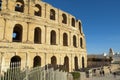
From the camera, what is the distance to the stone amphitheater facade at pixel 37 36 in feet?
62.7

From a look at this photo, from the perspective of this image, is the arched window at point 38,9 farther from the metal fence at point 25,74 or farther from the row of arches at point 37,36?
the metal fence at point 25,74

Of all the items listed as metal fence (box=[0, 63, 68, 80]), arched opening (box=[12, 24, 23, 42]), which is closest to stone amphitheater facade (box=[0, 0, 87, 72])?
arched opening (box=[12, 24, 23, 42])

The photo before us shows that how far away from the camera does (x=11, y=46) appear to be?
62.4 ft

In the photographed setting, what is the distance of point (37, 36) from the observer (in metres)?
23.4

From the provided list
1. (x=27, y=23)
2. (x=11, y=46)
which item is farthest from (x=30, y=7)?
(x=11, y=46)

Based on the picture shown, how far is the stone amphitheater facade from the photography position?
1911cm

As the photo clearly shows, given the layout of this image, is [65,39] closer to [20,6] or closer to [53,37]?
[53,37]

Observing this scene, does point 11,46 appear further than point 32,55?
No

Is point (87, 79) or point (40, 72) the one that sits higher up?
point (40, 72)

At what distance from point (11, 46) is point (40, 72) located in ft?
33.1

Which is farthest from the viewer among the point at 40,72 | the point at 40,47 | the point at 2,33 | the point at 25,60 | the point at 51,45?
the point at 51,45

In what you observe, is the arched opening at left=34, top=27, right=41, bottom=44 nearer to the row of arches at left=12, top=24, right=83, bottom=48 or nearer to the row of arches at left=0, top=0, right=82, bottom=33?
the row of arches at left=12, top=24, right=83, bottom=48

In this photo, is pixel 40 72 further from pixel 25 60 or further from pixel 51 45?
pixel 51 45

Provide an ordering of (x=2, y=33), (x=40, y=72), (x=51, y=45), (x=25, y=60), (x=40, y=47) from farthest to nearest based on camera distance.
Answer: (x=51, y=45) → (x=40, y=47) → (x=25, y=60) → (x=2, y=33) → (x=40, y=72)
